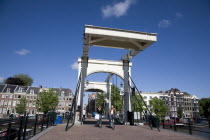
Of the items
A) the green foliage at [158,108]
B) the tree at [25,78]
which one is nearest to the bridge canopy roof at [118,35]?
the green foliage at [158,108]

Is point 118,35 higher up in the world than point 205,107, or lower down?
higher up

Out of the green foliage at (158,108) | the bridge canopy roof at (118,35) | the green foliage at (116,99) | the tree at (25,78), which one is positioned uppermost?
the tree at (25,78)

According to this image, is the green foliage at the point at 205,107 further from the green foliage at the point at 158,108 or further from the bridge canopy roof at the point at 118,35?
the bridge canopy roof at the point at 118,35

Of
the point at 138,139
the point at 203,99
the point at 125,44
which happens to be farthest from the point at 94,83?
the point at 203,99

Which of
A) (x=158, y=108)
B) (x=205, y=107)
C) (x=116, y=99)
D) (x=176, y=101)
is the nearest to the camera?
(x=116, y=99)

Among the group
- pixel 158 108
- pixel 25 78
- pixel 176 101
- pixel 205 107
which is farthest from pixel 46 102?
pixel 205 107

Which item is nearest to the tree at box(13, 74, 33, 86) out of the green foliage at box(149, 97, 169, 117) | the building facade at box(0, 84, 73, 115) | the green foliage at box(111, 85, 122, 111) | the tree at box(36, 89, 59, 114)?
the building facade at box(0, 84, 73, 115)

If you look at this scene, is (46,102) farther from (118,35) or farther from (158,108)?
(158,108)

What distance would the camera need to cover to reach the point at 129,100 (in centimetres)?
1212

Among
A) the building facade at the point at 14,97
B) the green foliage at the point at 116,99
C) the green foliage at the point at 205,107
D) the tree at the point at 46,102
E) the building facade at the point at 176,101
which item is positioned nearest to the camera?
the tree at the point at 46,102

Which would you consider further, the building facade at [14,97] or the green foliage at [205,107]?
the green foliage at [205,107]

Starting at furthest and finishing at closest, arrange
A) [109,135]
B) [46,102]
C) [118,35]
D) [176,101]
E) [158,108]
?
[176,101]
[158,108]
[46,102]
[118,35]
[109,135]

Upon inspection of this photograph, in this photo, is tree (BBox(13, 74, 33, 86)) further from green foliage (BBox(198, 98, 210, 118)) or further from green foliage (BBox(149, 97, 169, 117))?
Result: green foliage (BBox(198, 98, 210, 118))

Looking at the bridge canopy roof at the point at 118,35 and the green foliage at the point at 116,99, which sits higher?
the bridge canopy roof at the point at 118,35
